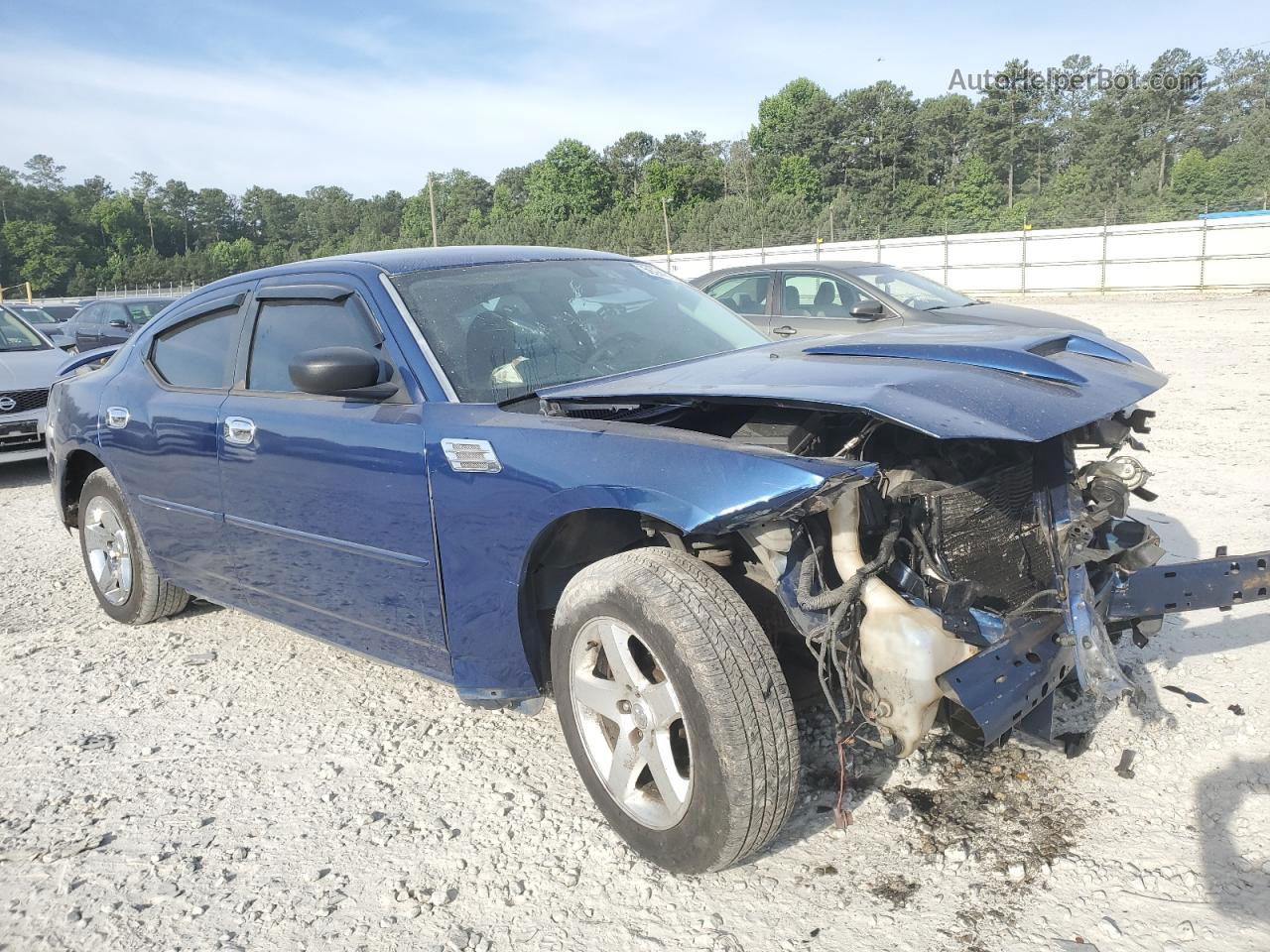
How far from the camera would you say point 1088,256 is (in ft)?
93.9

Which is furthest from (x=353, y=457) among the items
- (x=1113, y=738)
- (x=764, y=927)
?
(x=1113, y=738)

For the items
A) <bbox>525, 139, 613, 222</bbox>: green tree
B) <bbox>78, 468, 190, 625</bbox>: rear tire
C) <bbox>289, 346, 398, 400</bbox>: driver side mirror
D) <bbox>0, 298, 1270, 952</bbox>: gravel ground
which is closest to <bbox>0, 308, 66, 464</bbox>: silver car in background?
<bbox>78, 468, 190, 625</bbox>: rear tire

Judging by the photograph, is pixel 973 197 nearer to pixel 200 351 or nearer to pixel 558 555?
pixel 200 351

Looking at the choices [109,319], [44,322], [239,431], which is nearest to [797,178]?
[44,322]

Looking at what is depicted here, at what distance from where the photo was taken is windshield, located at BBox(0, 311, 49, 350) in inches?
371

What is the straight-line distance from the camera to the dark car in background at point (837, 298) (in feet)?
30.2

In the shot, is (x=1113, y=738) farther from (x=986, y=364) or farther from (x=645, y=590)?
(x=645, y=590)

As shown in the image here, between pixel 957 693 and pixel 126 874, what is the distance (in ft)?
7.58

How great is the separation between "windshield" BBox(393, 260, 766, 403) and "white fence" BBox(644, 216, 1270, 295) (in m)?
19.3

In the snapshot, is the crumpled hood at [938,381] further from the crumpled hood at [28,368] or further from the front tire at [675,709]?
the crumpled hood at [28,368]

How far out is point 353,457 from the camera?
10.2 ft

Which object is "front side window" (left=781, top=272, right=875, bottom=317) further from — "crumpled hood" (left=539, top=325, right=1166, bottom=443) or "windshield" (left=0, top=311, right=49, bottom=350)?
"windshield" (left=0, top=311, right=49, bottom=350)

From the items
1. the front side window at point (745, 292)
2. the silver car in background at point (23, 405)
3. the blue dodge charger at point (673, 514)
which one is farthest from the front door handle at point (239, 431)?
the front side window at point (745, 292)

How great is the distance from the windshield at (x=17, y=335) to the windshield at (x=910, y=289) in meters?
8.38
